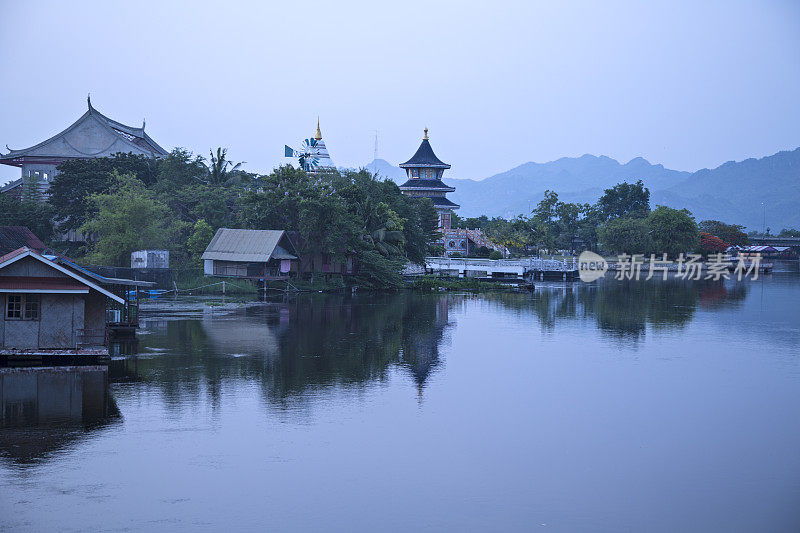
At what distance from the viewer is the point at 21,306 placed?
78.7ft

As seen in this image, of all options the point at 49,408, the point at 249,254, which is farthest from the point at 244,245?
the point at 49,408

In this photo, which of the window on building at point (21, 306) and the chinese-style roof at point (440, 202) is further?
the chinese-style roof at point (440, 202)

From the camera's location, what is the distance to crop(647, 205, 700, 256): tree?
334ft

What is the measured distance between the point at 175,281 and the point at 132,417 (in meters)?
32.0

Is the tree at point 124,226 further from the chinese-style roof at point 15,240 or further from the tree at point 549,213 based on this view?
the tree at point 549,213

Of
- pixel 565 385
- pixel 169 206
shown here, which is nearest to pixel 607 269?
pixel 169 206

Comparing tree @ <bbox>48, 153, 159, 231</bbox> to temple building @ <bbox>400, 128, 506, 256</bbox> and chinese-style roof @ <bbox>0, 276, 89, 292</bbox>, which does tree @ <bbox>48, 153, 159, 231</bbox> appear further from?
temple building @ <bbox>400, 128, 506, 256</bbox>

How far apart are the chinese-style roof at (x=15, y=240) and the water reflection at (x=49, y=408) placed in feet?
54.3

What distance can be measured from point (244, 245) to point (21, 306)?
95.8 feet

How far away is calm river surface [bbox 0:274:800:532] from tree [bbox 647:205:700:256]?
68.8 m

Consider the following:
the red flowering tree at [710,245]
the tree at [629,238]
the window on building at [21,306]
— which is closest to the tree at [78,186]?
the window on building at [21,306]

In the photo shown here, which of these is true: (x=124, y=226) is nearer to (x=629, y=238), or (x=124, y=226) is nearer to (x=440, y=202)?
(x=440, y=202)

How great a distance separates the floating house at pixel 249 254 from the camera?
52.3 meters

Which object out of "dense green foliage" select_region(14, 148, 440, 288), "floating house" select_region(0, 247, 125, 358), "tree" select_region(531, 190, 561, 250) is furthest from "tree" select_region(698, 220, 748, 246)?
"floating house" select_region(0, 247, 125, 358)
